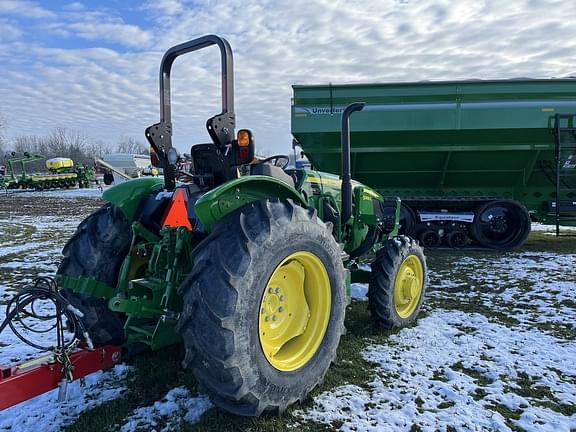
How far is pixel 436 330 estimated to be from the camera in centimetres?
387

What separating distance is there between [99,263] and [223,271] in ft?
4.34

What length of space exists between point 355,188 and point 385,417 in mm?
2226

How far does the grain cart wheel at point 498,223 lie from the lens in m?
8.08

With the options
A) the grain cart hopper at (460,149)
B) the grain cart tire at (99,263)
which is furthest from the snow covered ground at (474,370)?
the grain cart hopper at (460,149)

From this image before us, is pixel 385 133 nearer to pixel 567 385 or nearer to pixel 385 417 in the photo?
pixel 567 385

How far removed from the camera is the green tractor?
→ 2119mm

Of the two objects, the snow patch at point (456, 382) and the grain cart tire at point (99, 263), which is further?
the grain cart tire at point (99, 263)

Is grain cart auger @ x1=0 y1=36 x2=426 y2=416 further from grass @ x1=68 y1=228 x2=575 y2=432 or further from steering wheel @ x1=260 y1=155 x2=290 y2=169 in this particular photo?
grass @ x1=68 y1=228 x2=575 y2=432

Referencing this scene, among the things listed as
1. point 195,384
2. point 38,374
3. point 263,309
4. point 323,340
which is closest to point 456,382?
point 323,340

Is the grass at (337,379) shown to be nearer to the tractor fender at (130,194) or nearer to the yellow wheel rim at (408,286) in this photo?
the yellow wheel rim at (408,286)

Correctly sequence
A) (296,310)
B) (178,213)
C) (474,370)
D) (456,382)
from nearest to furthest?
(178,213) → (296,310) → (456,382) → (474,370)

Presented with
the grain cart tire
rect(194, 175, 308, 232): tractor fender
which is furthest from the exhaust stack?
the grain cart tire

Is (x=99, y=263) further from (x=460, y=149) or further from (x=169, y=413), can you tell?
(x=460, y=149)

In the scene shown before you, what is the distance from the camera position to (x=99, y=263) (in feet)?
9.77
